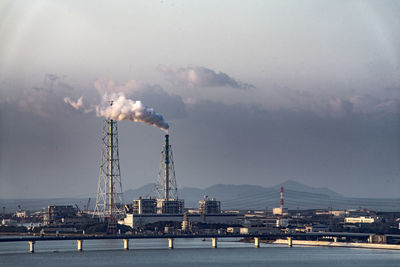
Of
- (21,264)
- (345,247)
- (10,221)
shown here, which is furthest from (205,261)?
(10,221)

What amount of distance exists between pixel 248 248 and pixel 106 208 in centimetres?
5376

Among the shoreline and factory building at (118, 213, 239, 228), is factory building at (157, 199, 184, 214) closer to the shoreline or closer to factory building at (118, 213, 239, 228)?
factory building at (118, 213, 239, 228)

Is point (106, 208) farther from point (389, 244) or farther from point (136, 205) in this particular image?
point (389, 244)

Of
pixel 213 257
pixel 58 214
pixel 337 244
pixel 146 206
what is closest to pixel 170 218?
pixel 146 206

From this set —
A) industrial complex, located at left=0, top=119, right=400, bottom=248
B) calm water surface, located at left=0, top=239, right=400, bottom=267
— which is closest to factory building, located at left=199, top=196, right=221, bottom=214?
industrial complex, located at left=0, top=119, right=400, bottom=248

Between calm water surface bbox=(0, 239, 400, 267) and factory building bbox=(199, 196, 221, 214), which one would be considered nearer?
calm water surface bbox=(0, 239, 400, 267)

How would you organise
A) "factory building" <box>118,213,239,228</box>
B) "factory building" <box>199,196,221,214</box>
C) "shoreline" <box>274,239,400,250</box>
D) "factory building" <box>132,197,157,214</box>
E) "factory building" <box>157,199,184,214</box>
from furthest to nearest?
1. "factory building" <box>199,196,221,214</box>
2. "factory building" <box>157,199,184,214</box>
3. "factory building" <box>132,197,157,214</box>
4. "factory building" <box>118,213,239,228</box>
5. "shoreline" <box>274,239,400,250</box>

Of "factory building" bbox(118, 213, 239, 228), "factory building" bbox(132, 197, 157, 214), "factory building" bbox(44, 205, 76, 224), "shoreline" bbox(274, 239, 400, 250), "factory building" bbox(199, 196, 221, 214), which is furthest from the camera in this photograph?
"factory building" bbox(44, 205, 76, 224)

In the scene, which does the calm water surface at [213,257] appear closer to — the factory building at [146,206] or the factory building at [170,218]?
the factory building at [170,218]

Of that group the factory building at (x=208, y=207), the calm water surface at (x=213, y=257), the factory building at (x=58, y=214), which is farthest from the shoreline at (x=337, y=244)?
the factory building at (x=58, y=214)

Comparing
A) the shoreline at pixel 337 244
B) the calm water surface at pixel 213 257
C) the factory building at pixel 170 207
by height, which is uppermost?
the factory building at pixel 170 207

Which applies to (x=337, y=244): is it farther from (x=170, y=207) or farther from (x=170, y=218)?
(x=170, y=207)

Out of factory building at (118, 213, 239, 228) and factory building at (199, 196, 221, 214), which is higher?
factory building at (199, 196, 221, 214)

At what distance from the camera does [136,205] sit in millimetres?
154875
